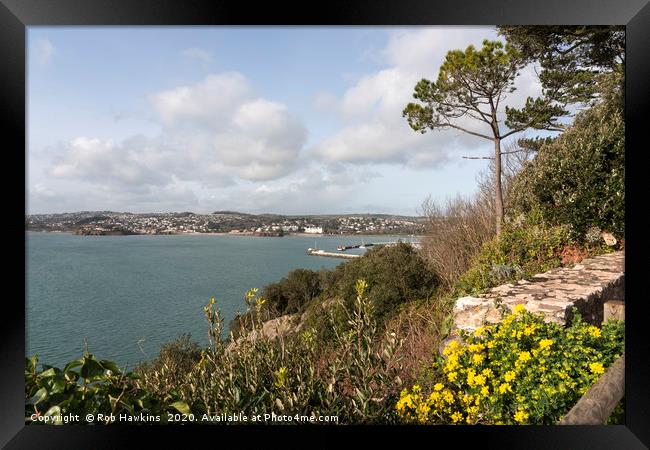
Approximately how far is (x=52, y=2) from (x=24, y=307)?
1.51 meters

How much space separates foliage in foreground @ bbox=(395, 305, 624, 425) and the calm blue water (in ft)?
6.05

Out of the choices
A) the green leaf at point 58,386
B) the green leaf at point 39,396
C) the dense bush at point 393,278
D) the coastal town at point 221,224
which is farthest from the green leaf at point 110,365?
the dense bush at point 393,278

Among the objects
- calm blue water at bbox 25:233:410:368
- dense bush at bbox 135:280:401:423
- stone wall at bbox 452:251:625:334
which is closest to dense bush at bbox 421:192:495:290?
calm blue water at bbox 25:233:410:368

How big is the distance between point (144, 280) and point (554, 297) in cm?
549

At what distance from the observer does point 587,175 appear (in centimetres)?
396

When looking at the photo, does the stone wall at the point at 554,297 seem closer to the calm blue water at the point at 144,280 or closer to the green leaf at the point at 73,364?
the calm blue water at the point at 144,280

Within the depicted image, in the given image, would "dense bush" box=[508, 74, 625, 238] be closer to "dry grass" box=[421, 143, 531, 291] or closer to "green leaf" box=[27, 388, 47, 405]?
"dry grass" box=[421, 143, 531, 291]

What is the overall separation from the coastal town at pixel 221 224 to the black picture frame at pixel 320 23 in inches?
45.9

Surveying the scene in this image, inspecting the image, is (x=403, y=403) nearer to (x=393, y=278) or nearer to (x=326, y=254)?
(x=393, y=278)

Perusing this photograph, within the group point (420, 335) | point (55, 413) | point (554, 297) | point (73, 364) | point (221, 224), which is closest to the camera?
point (73, 364)

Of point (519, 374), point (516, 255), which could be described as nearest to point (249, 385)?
point (519, 374)

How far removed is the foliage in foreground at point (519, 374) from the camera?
1824 millimetres

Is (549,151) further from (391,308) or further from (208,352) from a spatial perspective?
(208,352)

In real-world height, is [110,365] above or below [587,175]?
below
